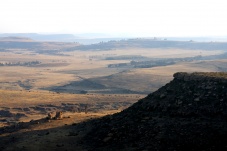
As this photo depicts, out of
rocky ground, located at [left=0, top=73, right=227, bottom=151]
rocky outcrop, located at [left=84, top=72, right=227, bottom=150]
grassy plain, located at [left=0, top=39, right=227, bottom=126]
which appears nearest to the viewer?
rocky outcrop, located at [left=84, top=72, right=227, bottom=150]

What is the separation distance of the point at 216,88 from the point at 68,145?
576 inches

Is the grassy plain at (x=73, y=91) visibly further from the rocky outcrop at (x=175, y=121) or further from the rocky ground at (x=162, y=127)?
the rocky outcrop at (x=175, y=121)

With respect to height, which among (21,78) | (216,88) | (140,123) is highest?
(216,88)

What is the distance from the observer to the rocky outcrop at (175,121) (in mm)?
25922

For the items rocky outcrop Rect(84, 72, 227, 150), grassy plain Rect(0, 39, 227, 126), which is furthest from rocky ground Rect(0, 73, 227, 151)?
grassy plain Rect(0, 39, 227, 126)

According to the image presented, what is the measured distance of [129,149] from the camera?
26.8 metres

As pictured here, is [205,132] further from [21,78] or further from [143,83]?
[21,78]

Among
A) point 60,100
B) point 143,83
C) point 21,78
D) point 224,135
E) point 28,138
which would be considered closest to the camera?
point 224,135

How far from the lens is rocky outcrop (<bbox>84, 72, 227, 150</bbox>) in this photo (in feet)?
85.0

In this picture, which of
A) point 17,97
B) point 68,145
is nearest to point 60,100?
point 17,97

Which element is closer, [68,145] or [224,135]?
[224,135]

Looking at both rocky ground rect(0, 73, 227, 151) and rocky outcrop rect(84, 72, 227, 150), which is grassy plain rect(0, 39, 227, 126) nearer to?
rocky ground rect(0, 73, 227, 151)

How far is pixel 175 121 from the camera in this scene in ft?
97.6

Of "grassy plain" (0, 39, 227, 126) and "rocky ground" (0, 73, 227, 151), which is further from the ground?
"rocky ground" (0, 73, 227, 151)
